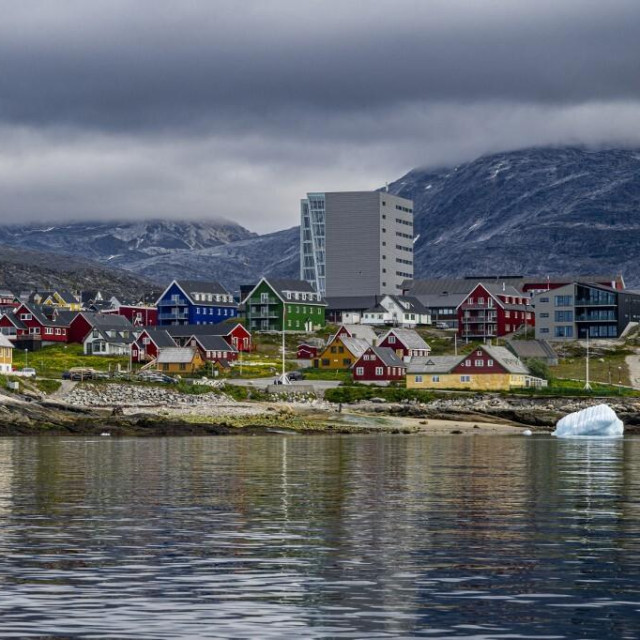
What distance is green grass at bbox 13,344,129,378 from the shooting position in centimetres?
15238

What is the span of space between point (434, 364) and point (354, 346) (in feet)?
70.6

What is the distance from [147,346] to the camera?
167 m

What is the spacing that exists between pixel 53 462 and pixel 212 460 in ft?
26.6

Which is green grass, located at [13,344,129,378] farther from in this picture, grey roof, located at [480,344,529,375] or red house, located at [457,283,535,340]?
red house, located at [457,283,535,340]

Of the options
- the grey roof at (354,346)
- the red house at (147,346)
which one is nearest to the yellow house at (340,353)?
the grey roof at (354,346)

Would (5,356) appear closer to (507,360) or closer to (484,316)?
(507,360)

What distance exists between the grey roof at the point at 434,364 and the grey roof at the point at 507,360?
328 cm

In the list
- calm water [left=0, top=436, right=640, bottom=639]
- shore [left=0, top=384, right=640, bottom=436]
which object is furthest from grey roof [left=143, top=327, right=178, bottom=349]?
calm water [left=0, top=436, right=640, bottom=639]

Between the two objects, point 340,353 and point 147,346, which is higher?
point 147,346

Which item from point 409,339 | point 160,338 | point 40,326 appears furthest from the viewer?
point 40,326

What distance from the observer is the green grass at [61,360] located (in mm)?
152375

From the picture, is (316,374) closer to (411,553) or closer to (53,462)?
(53,462)

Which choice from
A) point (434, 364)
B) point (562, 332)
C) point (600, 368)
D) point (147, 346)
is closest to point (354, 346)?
point (434, 364)

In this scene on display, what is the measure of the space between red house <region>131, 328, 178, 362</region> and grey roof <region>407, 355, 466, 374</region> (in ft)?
118
